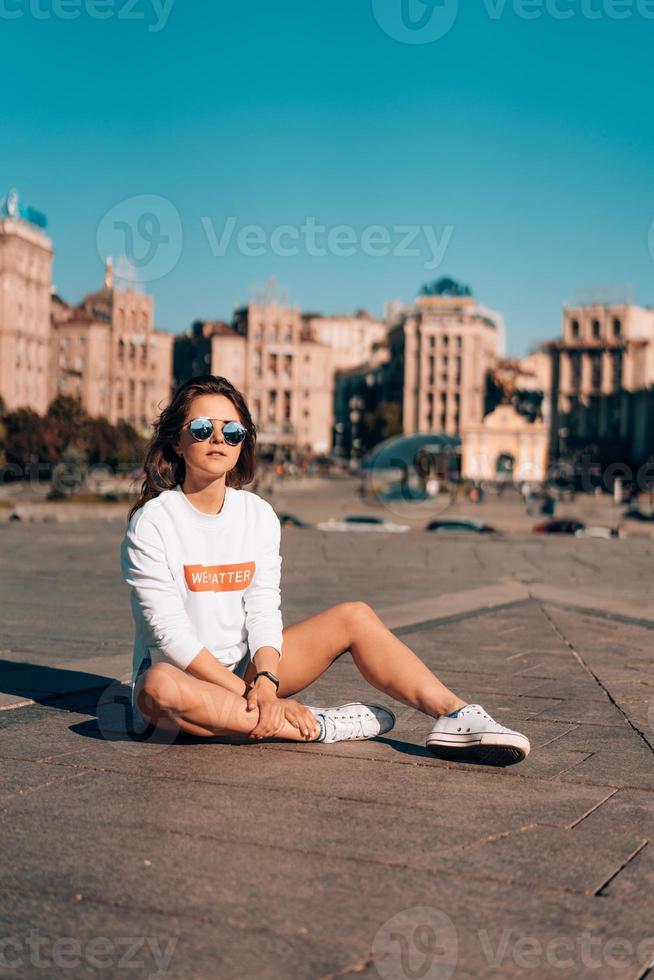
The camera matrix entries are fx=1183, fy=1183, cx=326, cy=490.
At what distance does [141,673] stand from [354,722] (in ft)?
Answer: 2.48

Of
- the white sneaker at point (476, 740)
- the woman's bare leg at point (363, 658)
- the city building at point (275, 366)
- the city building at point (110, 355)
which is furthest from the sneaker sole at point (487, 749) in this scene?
the city building at point (275, 366)

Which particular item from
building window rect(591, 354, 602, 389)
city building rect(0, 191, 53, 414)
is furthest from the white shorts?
building window rect(591, 354, 602, 389)

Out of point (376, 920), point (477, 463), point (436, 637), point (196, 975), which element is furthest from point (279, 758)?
point (477, 463)

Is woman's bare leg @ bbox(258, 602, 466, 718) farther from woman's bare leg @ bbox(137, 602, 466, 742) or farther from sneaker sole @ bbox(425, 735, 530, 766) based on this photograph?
sneaker sole @ bbox(425, 735, 530, 766)

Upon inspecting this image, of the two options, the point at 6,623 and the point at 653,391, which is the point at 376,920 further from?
the point at 653,391

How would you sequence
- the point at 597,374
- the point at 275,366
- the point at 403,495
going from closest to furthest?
the point at 403,495 < the point at 275,366 < the point at 597,374

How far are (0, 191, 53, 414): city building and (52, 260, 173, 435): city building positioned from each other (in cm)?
334

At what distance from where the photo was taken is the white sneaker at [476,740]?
12.2 ft

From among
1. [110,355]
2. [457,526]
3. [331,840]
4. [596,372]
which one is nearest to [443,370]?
[596,372]

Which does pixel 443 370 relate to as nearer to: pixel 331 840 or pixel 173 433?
pixel 173 433

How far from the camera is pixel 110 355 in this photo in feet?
319

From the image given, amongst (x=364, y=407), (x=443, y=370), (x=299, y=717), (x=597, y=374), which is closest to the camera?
(x=299, y=717)

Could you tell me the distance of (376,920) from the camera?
8.15 feet

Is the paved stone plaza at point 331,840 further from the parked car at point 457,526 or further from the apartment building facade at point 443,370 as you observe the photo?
the apartment building facade at point 443,370
